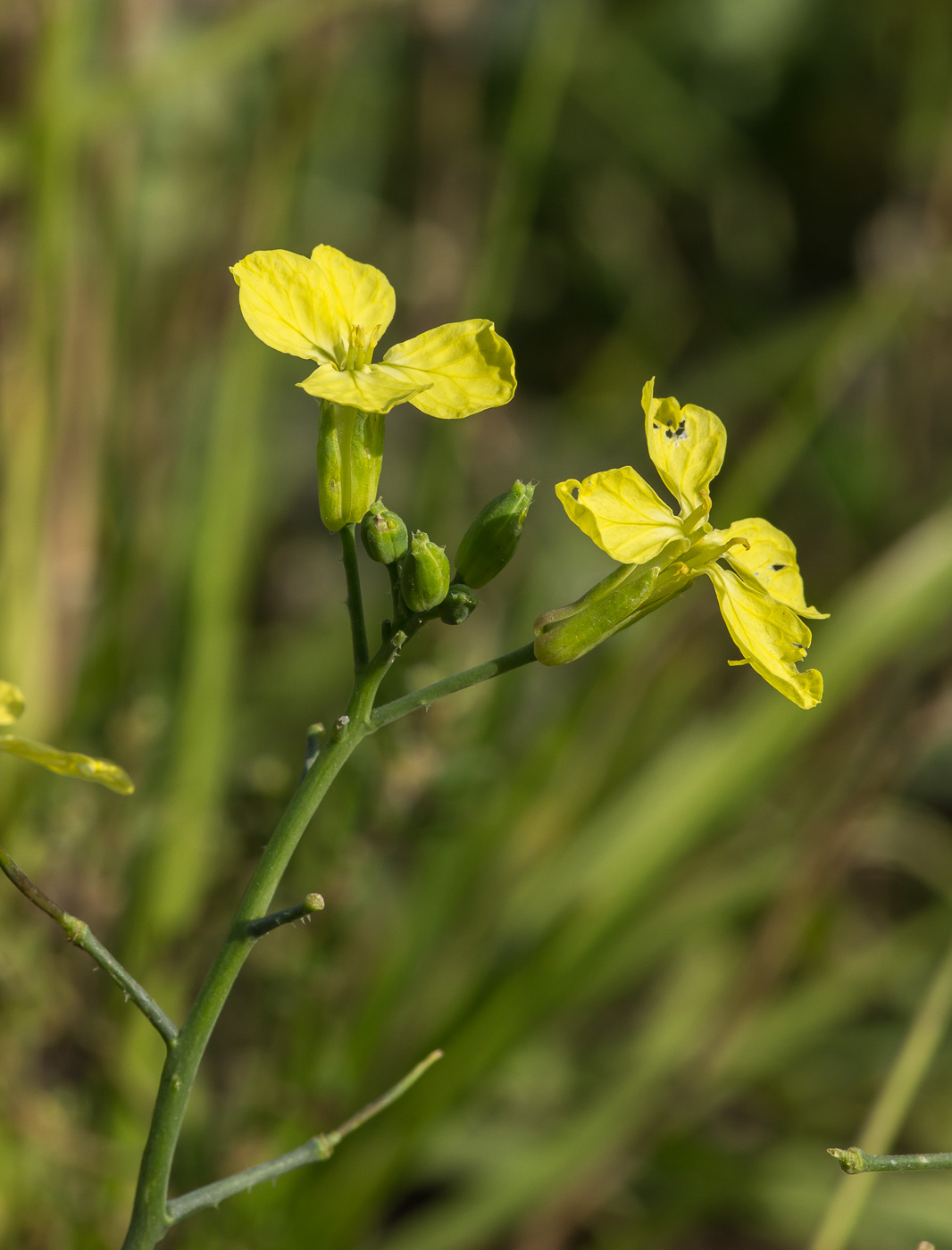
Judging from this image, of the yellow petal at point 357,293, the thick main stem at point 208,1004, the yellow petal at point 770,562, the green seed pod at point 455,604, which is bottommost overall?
the thick main stem at point 208,1004

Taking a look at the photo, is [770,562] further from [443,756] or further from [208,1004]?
[443,756]

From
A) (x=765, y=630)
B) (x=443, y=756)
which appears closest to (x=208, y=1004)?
(x=765, y=630)

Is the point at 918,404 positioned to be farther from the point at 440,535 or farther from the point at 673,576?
the point at 673,576

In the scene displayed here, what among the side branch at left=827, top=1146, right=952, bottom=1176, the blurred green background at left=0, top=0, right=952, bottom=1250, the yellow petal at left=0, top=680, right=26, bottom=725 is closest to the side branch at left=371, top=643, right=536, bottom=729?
the yellow petal at left=0, top=680, right=26, bottom=725

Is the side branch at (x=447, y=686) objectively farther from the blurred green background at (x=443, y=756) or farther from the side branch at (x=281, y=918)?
the blurred green background at (x=443, y=756)

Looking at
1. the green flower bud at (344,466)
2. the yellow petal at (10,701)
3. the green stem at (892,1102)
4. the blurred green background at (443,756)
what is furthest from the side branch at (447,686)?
the green stem at (892,1102)

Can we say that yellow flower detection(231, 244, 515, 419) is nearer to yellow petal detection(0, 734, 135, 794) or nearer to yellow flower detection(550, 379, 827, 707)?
yellow flower detection(550, 379, 827, 707)
